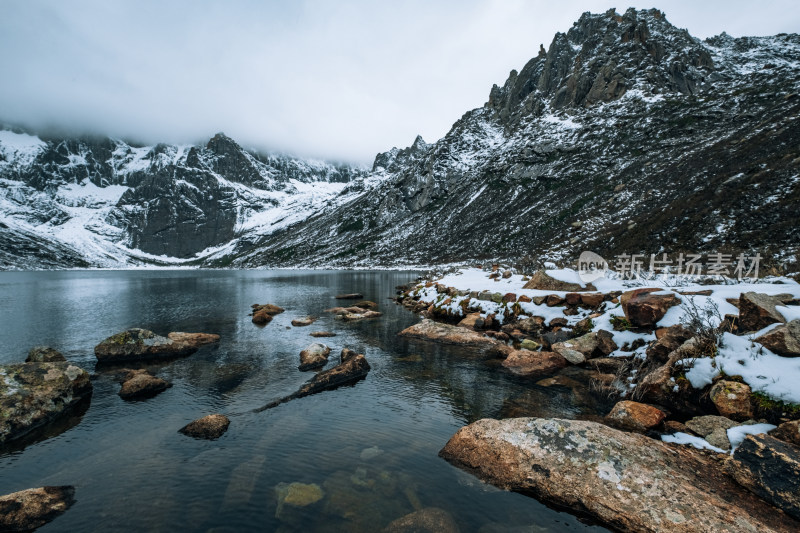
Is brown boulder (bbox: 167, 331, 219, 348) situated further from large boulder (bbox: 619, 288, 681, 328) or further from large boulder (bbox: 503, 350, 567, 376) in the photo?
large boulder (bbox: 619, 288, 681, 328)

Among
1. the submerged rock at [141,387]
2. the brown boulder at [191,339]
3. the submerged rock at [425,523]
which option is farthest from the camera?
the brown boulder at [191,339]

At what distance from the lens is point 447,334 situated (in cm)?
2106

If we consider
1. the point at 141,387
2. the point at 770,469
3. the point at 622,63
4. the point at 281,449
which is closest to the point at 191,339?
the point at 141,387

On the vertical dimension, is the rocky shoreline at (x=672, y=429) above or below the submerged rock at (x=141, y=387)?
above

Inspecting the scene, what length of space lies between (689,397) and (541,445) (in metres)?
5.32

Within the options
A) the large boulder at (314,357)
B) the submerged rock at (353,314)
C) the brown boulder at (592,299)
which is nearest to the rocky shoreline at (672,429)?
the brown boulder at (592,299)

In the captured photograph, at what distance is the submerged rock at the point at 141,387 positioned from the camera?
13297 millimetres

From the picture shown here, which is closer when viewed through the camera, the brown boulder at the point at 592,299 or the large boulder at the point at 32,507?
the large boulder at the point at 32,507

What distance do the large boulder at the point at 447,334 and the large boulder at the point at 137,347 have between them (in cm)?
1337

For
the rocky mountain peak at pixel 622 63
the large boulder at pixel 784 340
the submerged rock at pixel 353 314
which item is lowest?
the submerged rock at pixel 353 314

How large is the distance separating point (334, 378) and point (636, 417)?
34.9 ft

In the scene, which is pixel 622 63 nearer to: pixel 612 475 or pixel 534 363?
pixel 534 363

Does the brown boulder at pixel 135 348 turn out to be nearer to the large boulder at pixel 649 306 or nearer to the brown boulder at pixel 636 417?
the brown boulder at pixel 636 417

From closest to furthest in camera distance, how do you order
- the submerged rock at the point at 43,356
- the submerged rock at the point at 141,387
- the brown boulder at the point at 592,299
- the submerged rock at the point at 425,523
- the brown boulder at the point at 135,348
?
the submerged rock at the point at 425,523 → the submerged rock at the point at 141,387 → the submerged rock at the point at 43,356 → the brown boulder at the point at 135,348 → the brown boulder at the point at 592,299
